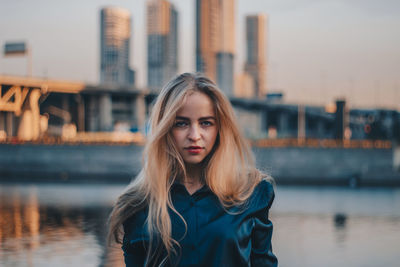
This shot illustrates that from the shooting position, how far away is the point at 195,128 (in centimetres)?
257

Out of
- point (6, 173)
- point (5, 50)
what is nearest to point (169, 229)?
point (6, 173)

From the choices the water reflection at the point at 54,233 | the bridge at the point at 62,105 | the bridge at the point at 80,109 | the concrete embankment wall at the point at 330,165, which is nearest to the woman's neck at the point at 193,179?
the water reflection at the point at 54,233

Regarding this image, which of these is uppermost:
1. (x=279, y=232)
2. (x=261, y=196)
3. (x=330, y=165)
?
(x=261, y=196)

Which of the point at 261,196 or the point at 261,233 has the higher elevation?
the point at 261,196

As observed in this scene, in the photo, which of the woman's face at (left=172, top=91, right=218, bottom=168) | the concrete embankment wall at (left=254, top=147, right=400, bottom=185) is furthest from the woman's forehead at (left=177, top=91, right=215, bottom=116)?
the concrete embankment wall at (left=254, top=147, right=400, bottom=185)

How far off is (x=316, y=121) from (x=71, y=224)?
118364 millimetres

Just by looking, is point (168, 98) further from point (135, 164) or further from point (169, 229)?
point (135, 164)

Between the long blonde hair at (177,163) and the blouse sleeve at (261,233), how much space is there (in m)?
0.06

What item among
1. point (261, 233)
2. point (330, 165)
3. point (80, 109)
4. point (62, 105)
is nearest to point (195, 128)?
point (261, 233)

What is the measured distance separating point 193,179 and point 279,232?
14.0 meters

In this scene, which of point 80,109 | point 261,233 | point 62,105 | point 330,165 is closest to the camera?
point 261,233

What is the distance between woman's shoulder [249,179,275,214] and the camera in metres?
2.54

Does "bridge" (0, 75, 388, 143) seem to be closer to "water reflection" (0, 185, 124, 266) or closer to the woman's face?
"water reflection" (0, 185, 124, 266)

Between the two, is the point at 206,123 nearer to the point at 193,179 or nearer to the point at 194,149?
the point at 194,149
